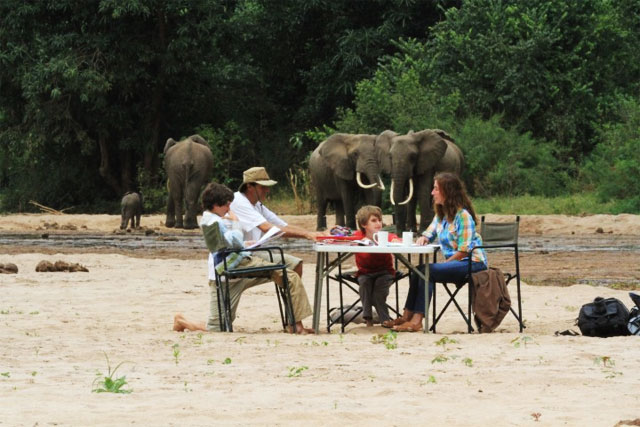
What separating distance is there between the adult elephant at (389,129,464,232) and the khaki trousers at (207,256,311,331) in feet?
52.0

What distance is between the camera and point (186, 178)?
31891mm

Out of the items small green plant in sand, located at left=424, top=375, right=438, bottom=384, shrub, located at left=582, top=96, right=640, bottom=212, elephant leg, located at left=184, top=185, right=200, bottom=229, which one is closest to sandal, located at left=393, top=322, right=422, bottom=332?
small green plant in sand, located at left=424, top=375, right=438, bottom=384

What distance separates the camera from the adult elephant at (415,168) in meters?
27.6

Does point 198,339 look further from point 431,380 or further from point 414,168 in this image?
point 414,168

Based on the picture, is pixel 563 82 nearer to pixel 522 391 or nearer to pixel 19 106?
pixel 19 106

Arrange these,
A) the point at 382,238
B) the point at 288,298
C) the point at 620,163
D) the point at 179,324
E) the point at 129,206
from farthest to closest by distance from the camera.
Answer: the point at 129,206 → the point at 620,163 → the point at 179,324 → the point at 288,298 → the point at 382,238

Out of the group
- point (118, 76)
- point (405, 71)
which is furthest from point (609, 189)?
point (118, 76)

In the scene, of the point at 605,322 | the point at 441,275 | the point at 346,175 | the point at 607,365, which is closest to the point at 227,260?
the point at 441,275

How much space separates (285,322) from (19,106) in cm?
3231

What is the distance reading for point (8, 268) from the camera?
57.3 ft

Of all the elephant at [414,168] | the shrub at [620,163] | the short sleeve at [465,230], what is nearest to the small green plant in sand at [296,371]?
the short sleeve at [465,230]

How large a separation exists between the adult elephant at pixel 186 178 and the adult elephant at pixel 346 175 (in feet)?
10.7

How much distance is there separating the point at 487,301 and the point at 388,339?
1.08 metres

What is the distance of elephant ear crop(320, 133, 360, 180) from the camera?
28828 millimetres
